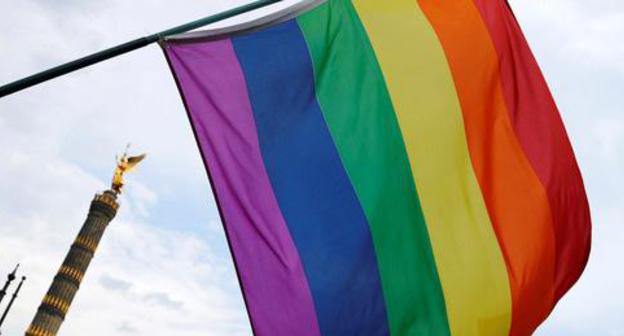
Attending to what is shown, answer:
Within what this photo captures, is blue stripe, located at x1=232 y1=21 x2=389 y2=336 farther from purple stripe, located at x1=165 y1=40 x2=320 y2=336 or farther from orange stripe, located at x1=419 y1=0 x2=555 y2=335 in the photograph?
orange stripe, located at x1=419 y1=0 x2=555 y2=335

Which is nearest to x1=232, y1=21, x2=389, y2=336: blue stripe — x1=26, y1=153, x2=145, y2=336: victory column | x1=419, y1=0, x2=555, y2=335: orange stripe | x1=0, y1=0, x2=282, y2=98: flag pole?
x1=0, y1=0, x2=282, y2=98: flag pole

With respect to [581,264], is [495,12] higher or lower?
higher

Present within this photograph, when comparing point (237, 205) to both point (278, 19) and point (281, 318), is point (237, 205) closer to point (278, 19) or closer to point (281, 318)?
point (281, 318)

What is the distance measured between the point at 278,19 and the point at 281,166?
1054 mm

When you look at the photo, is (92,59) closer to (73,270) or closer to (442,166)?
(442,166)

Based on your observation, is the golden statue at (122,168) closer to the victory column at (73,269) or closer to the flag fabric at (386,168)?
the victory column at (73,269)

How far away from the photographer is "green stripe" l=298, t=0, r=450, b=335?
424cm

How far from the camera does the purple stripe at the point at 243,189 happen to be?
3.66m

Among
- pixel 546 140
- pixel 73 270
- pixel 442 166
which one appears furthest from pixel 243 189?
pixel 73 270

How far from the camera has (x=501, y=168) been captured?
4.96 meters

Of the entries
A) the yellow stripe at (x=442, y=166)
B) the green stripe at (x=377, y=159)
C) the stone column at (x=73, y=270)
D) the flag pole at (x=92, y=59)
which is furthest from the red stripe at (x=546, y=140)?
the stone column at (x=73, y=270)

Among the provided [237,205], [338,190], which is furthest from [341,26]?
[237,205]

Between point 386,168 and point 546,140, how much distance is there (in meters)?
1.64

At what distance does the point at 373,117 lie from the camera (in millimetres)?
4602
